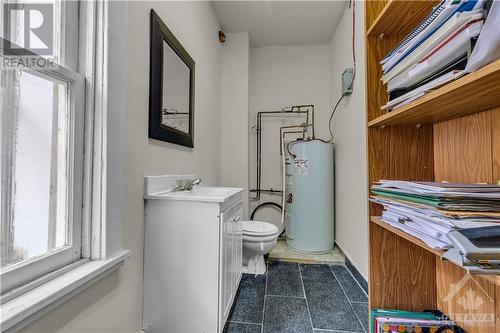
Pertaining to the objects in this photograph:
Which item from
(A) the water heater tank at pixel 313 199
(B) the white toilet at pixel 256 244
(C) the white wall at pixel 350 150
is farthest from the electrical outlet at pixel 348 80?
(B) the white toilet at pixel 256 244

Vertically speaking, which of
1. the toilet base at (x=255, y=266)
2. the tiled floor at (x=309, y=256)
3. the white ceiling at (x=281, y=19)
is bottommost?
the tiled floor at (x=309, y=256)

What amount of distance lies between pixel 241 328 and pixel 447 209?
Answer: 4.27 feet

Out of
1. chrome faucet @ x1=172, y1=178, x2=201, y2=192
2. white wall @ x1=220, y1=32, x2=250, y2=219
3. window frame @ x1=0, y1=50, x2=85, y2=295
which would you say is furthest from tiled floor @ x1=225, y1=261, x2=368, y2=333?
white wall @ x1=220, y1=32, x2=250, y2=219

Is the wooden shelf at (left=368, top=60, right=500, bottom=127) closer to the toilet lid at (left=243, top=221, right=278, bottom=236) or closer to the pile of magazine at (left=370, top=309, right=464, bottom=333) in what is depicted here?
the pile of magazine at (left=370, top=309, right=464, bottom=333)

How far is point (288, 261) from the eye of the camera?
2.29m

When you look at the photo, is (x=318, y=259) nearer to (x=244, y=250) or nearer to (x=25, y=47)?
(x=244, y=250)

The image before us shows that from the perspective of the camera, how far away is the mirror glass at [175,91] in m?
1.41

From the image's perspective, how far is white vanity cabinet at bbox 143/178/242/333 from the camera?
44.8 inches

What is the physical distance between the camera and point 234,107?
278cm

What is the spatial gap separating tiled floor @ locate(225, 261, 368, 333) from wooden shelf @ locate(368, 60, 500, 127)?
4.22 ft

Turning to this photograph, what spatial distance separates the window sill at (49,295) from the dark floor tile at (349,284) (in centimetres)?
170

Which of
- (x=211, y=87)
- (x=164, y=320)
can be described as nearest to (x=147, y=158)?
(x=164, y=320)

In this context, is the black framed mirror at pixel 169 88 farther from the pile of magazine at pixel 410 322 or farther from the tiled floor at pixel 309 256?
the tiled floor at pixel 309 256

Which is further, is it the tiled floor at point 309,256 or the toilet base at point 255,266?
the tiled floor at point 309,256
